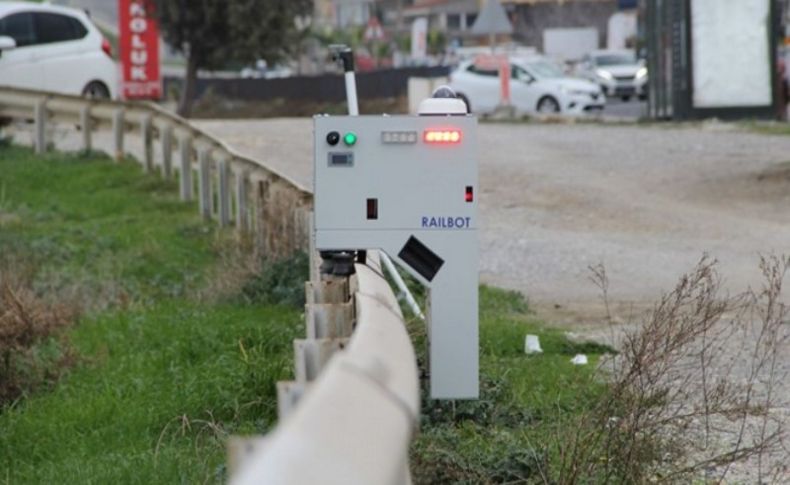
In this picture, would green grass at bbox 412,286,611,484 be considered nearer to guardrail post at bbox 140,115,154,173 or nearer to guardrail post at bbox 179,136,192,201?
guardrail post at bbox 179,136,192,201

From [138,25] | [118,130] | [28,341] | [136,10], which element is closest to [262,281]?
[28,341]

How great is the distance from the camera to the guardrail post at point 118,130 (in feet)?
78.5

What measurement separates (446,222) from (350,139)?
481mm

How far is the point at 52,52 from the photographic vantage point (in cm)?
2934

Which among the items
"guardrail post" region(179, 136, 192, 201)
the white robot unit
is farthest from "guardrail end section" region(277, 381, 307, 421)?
"guardrail post" region(179, 136, 192, 201)

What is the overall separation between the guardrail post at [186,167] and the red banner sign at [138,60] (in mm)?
16719

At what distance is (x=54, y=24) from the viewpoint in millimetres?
29328

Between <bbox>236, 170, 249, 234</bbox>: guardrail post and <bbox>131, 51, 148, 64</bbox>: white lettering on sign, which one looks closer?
<bbox>236, 170, 249, 234</bbox>: guardrail post

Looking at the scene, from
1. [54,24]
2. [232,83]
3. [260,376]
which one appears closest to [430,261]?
[260,376]

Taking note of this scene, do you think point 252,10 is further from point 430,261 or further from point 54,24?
point 430,261

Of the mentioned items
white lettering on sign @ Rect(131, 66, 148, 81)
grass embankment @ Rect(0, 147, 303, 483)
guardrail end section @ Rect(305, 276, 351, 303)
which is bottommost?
grass embankment @ Rect(0, 147, 303, 483)

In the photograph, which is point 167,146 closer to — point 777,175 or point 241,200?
point 241,200

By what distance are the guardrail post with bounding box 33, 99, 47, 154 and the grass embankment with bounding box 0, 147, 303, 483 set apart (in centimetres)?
643

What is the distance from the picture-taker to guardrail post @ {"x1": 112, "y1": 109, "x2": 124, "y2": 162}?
78.5ft
